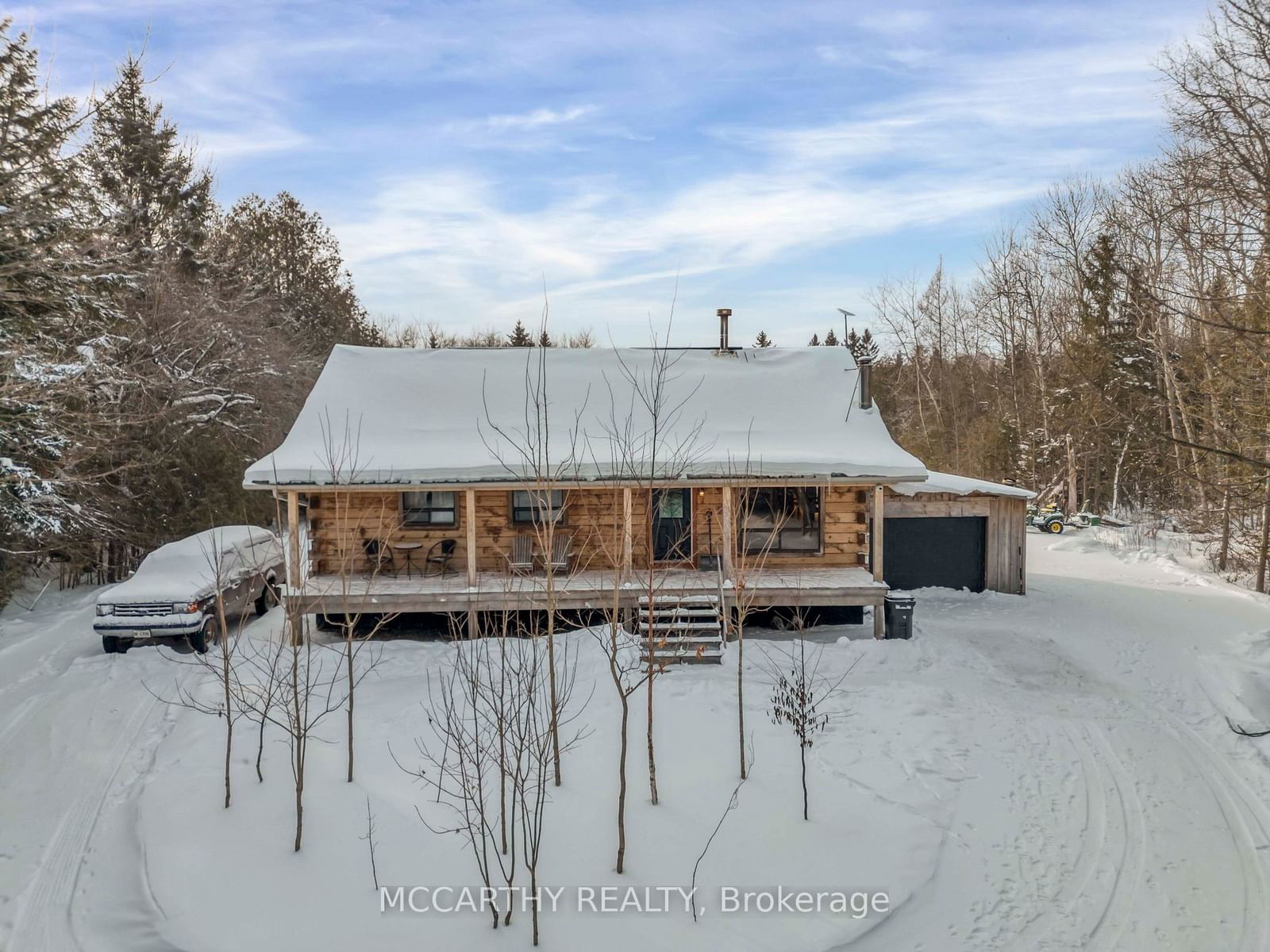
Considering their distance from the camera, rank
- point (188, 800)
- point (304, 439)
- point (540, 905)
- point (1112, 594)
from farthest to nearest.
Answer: point (1112, 594) → point (304, 439) → point (188, 800) → point (540, 905)

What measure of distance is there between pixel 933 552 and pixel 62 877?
16.0m

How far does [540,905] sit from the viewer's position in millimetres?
6117

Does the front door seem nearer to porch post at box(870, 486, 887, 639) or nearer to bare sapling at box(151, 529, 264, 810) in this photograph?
porch post at box(870, 486, 887, 639)

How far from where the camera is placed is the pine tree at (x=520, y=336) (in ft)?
152

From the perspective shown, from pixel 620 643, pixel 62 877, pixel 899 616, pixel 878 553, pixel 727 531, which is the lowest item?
pixel 62 877

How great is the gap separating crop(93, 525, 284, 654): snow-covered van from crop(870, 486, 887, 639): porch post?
31.9 feet

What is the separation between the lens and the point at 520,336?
4656 cm

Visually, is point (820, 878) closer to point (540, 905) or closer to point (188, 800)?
point (540, 905)

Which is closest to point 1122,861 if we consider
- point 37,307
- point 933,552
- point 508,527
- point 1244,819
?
point 1244,819

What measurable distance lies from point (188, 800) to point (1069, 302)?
33898 mm

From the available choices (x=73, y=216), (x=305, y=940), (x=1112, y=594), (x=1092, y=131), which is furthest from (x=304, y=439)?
(x=1092, y=131)

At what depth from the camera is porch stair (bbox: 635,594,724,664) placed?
1152 centimetres

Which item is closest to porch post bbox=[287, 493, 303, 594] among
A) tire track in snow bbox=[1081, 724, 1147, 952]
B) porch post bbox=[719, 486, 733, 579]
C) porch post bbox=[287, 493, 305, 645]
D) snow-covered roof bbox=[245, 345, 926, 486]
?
porch post bbox=[287, 493, 305, 645]

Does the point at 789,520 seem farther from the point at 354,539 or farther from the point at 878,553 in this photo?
the point at 354,539
